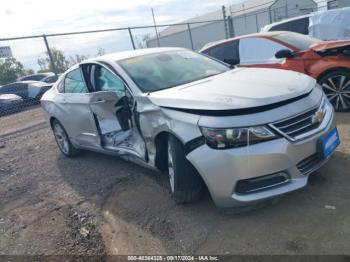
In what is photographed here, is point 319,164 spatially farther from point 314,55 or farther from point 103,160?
point 103,160

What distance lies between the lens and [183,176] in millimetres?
3078

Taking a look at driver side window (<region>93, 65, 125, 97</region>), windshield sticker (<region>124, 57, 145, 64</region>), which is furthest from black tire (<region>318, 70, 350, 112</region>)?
driver side window (<region>93, 65, 125, 97</region>)

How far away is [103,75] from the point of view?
4.52m

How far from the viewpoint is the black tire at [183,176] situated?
120 inches

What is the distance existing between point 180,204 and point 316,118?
1524 mm

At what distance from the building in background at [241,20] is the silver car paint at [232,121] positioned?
22830mm

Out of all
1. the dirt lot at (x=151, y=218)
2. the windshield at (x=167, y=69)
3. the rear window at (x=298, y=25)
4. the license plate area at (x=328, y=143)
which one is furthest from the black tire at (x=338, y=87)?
the rear window at (x=298, y=25)

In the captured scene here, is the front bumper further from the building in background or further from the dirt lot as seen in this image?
the building in background

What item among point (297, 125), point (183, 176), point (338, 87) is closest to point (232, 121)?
point (297, 125)

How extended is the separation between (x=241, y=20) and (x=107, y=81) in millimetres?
32049

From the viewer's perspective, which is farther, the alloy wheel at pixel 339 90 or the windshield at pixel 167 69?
the alloy wheel at pixel 339 90

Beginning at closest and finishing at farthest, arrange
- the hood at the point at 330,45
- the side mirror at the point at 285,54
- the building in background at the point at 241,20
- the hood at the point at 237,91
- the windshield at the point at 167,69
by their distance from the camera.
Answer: the hood at the point at 237,91, the windshield at the point at 167,69, the hood at the point at 330,45, the side mirror at the point at 285,54, the building in background at the point at 241,20

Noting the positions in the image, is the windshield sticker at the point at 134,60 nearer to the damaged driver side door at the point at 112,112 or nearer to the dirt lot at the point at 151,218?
the damaged driver side door at the point at 112,112

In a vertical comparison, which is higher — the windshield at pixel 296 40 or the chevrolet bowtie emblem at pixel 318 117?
the windshield at pixel 296 40
